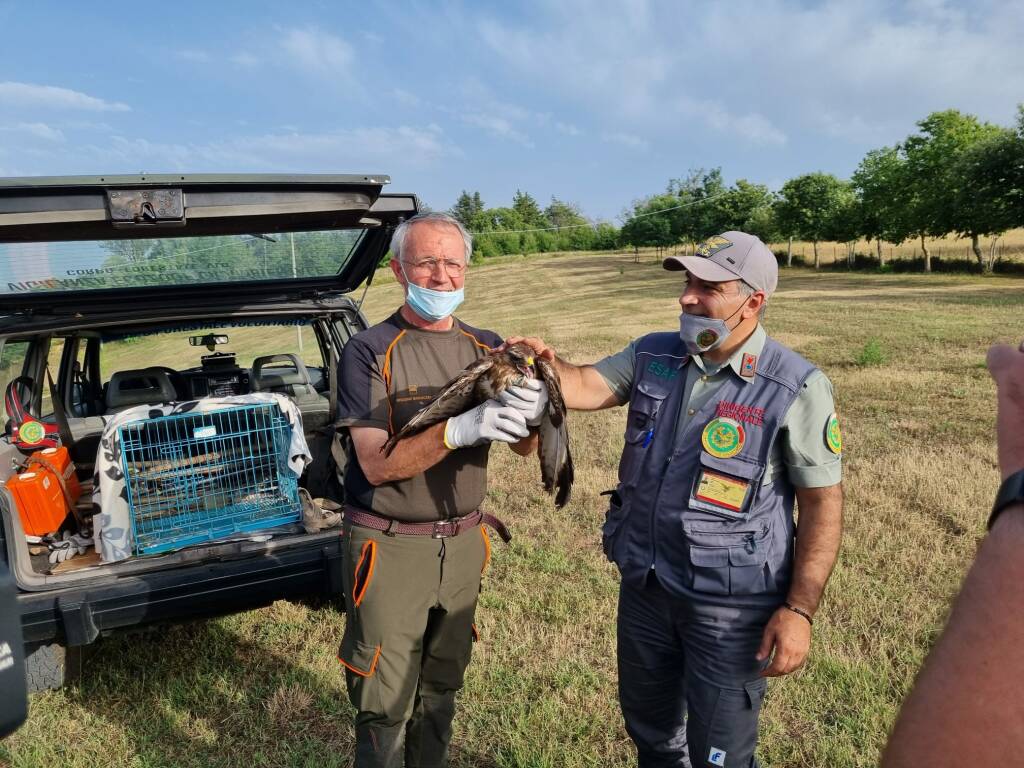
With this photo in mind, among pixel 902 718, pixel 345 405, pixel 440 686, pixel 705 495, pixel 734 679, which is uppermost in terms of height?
pixel 345 405

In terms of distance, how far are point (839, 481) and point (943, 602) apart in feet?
8.47

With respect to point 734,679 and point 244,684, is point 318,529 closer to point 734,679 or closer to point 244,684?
point 244,684

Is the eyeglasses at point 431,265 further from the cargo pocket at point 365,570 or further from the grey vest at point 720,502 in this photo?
the cargo pocket at point 365,570

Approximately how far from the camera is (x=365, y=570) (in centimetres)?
239

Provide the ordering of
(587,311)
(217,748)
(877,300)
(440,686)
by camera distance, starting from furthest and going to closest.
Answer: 1. (587,311)
2. (877,300)
3. (217,748)
4. (440,686)

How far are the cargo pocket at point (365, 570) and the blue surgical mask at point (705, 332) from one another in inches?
55.4

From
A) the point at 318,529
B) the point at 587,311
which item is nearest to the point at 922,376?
the point at 318,529

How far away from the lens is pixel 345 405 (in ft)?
7.81

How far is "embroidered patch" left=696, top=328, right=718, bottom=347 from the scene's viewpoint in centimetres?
227

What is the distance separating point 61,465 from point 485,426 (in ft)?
10.2

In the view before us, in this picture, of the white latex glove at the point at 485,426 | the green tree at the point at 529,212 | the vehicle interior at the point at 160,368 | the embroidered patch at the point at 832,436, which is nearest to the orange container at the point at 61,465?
the vehicle interior at the point at 160,368

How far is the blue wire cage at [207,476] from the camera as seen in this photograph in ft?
11.7

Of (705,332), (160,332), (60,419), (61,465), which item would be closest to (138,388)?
(160,332)

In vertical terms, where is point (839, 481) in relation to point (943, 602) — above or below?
above
